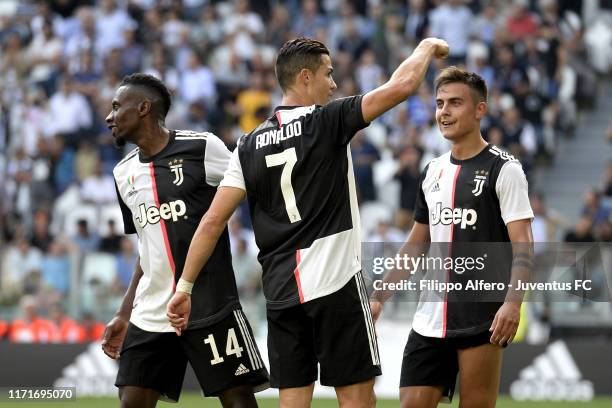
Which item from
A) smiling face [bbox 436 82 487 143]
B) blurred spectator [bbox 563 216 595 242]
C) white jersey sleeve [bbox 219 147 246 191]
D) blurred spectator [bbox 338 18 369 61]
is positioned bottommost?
blurred spectator [bbox 563 216 595 242]

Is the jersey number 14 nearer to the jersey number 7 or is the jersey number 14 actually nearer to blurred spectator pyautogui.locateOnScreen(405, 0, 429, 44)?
the jersey number 7

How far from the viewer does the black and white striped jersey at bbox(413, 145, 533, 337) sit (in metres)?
6.78

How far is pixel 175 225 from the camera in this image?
7.21 meters

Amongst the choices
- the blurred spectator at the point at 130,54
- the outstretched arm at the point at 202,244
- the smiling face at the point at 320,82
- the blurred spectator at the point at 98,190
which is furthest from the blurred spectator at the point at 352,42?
the outstretched arm at the point at 202,244

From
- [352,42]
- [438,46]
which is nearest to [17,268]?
[352,42]

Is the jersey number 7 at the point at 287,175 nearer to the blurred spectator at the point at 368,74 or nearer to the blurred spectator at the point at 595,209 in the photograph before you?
the blurred spectator at the point at 595,209

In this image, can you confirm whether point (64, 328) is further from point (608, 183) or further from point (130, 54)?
point (608, 183)

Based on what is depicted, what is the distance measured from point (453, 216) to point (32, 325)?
362 inches

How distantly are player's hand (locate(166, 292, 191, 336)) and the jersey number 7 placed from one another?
2.40ft

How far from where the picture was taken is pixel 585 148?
1900 centimetres

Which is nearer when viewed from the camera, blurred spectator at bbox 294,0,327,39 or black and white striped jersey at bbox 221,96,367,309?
black and white striped jersey at bbox 221,96,367,309

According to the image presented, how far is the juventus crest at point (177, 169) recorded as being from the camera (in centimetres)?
727

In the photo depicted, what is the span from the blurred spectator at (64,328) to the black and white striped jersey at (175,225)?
776 cm

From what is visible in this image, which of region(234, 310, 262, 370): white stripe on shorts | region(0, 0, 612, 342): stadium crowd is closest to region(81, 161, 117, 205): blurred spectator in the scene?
region(0, 0, 612, 342): stadium crowd
